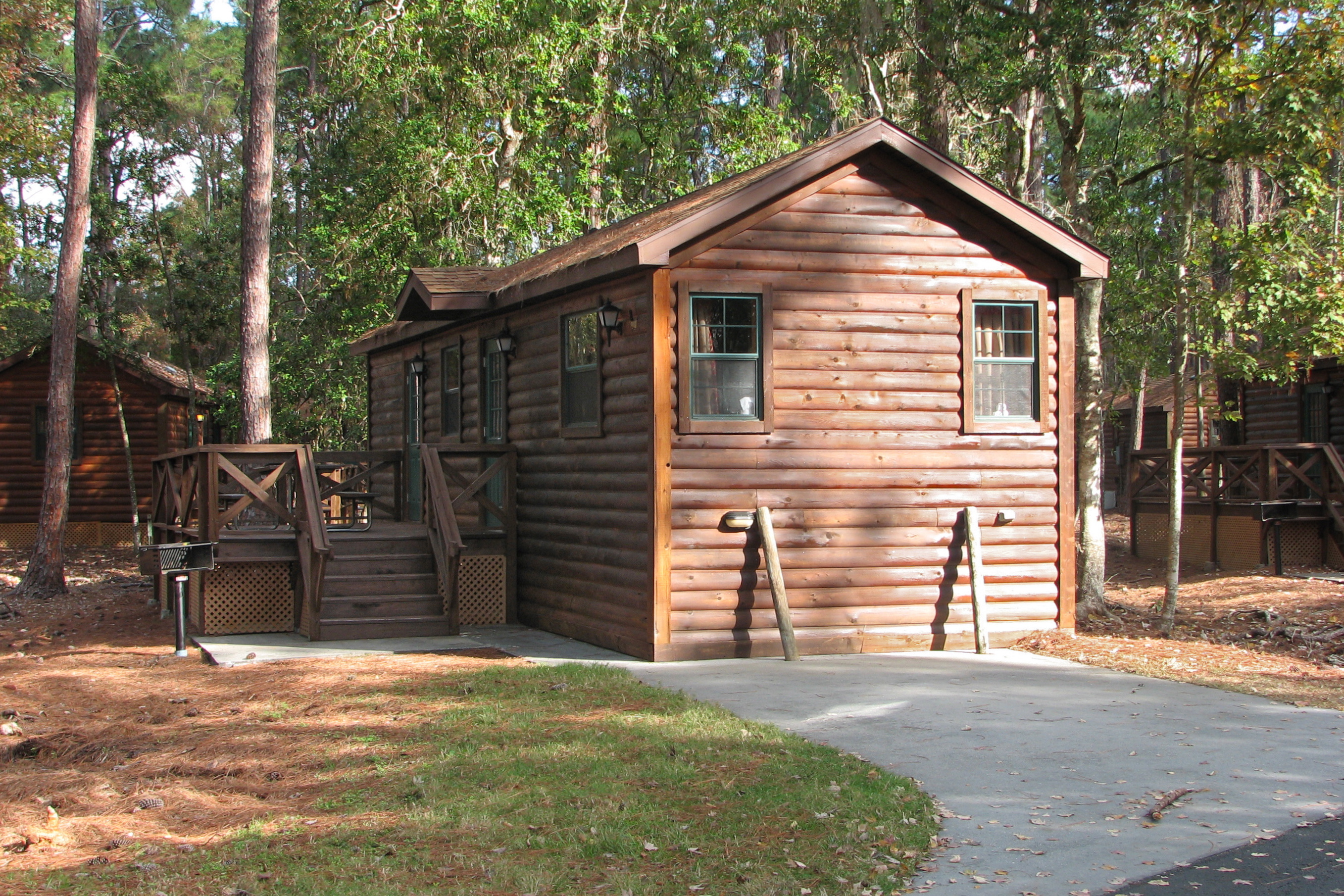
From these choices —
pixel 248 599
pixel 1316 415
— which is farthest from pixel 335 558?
pixel 1316 415

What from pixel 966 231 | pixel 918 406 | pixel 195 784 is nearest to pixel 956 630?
pixel 918 406

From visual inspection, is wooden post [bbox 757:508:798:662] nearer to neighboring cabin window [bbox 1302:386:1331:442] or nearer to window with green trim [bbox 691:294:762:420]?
window with green trim [bbox 691:294:762:420]

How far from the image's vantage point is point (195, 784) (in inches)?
259

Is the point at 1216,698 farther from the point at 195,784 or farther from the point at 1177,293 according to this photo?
the point at 195,784

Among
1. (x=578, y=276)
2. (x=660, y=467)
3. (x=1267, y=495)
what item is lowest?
(x=1267, y=495)

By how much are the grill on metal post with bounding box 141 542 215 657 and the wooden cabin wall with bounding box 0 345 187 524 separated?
53.9 feet

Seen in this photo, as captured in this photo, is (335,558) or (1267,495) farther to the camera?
(1267,495)

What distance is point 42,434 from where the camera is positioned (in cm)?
2688

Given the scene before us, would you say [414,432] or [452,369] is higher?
[452,369]

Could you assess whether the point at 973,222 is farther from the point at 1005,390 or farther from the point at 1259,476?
the point at 1259,476

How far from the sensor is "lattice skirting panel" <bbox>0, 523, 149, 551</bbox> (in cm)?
2669

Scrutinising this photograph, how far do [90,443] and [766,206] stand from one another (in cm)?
2119

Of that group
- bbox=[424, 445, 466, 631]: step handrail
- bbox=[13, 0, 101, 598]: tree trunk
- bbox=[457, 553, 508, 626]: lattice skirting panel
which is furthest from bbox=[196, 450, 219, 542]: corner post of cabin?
bbox=[13, 0, 101, 598]: tree trunk

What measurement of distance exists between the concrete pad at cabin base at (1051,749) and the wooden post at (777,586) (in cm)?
22
